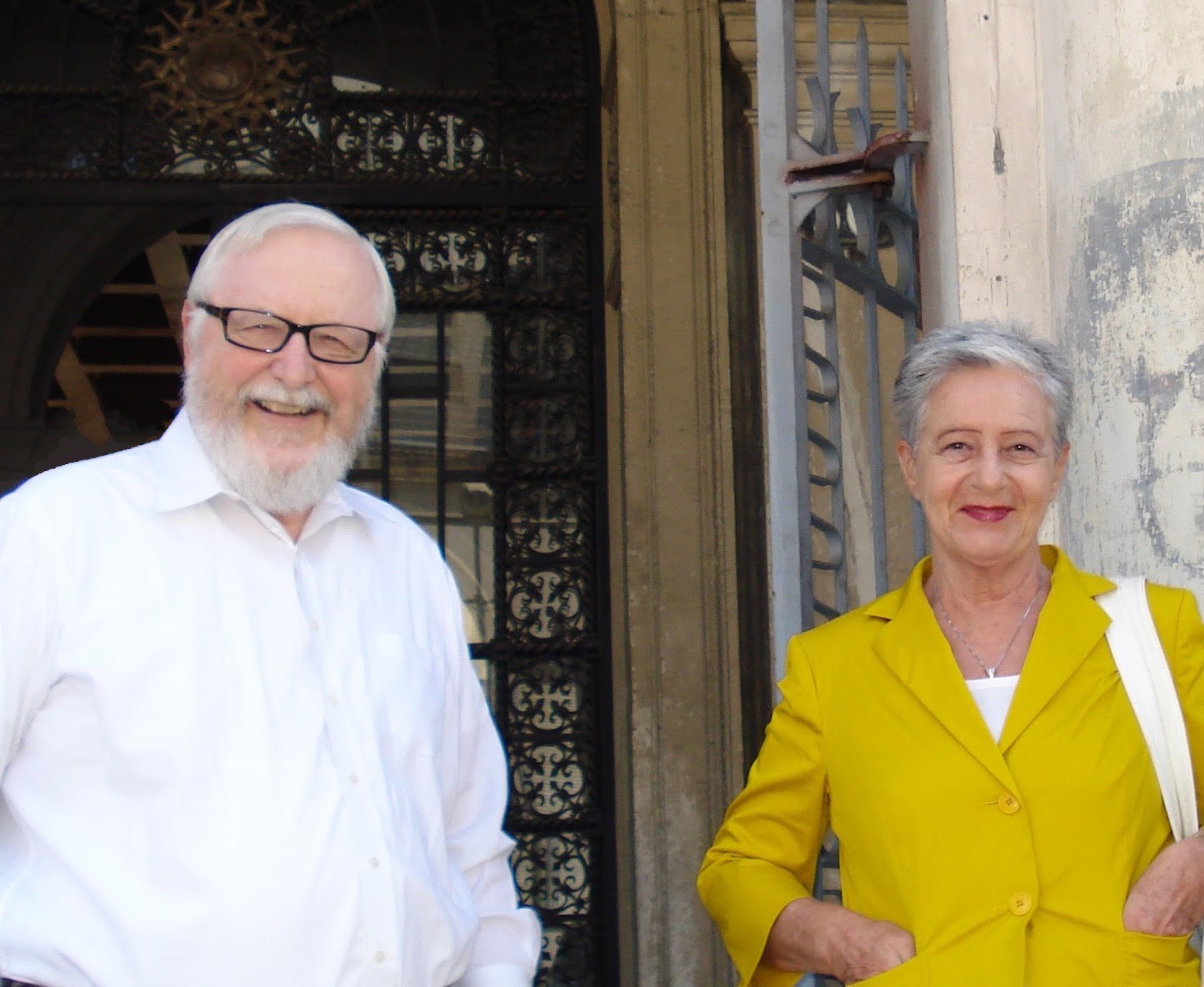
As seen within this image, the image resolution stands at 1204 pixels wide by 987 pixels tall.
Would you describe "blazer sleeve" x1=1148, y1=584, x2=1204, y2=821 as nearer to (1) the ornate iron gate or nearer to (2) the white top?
(2) the white top

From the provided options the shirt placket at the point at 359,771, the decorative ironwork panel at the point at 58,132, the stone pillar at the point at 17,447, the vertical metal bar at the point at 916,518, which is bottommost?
the shirt placket at the point at 359,771

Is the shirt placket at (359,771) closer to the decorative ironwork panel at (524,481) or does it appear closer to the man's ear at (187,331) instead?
the man's ear at (187,331)

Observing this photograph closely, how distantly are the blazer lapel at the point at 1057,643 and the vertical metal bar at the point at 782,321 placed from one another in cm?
104

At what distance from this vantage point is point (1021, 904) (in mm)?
2264

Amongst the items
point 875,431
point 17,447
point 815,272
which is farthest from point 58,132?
point 875,431

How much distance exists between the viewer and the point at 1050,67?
332 cm

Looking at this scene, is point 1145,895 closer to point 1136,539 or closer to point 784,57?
point 1136,539

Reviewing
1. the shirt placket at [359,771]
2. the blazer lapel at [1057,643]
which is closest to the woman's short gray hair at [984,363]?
→ the blazer lapel at [1057,643]

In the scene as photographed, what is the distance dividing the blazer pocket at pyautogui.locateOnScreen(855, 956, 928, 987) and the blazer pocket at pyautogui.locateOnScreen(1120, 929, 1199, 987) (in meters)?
0.25

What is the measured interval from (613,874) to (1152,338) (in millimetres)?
3450

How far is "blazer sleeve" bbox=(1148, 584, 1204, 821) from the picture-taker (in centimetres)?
237

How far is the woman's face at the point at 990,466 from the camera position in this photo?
2.47 meters

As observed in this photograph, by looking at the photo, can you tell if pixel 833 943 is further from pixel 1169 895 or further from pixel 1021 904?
pixel 1169 895

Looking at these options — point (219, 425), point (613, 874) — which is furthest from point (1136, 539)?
point (613, 874)
